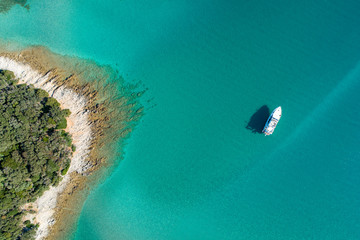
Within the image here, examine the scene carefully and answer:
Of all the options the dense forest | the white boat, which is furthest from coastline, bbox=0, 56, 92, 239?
the white boat

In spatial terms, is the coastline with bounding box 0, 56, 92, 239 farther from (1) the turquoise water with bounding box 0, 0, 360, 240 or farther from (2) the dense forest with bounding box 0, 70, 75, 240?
(1) the turquoise water with bounding box 0, 0, 360, 240

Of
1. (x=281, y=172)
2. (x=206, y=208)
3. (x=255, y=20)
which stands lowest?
(x=206, y=208)

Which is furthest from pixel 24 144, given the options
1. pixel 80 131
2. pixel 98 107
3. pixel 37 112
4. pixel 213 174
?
pixel 213 174

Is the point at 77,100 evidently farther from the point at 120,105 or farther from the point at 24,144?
the point at 24,144

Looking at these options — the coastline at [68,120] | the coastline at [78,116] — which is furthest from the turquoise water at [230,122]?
the coastline at [68,120]

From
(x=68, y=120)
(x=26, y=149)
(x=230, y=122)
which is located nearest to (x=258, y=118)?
(x=230, y=122)

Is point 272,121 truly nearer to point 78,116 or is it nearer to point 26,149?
point 78,116
